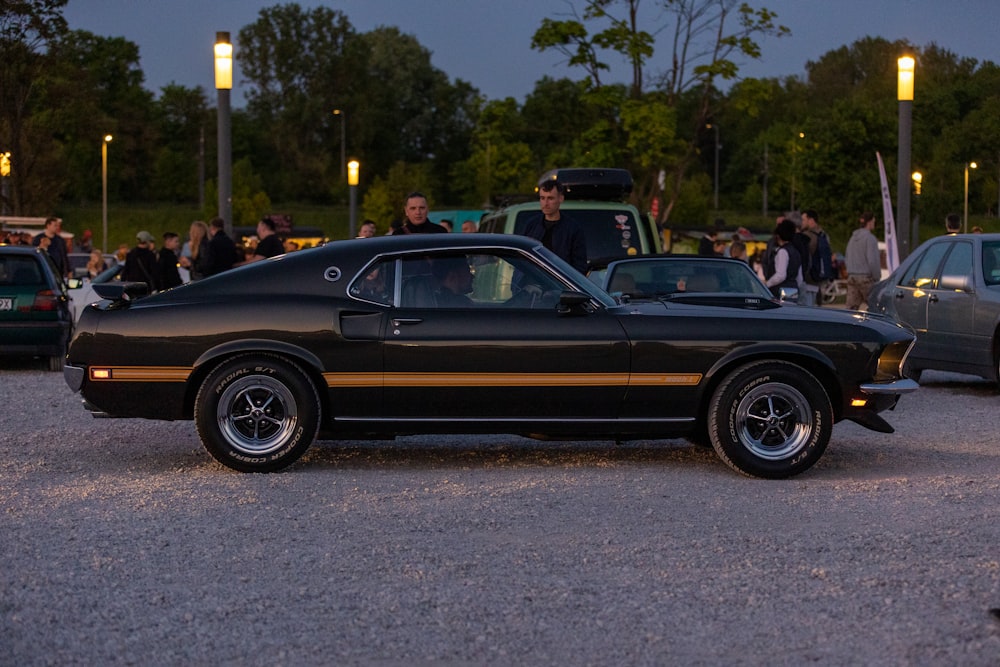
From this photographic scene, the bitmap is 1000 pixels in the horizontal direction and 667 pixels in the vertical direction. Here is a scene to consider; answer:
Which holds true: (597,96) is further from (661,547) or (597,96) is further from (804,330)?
(661,547)

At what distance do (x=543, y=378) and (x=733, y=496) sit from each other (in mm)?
1326

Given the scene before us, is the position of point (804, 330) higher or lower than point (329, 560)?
higher

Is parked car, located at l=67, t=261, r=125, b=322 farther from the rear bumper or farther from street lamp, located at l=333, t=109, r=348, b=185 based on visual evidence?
street lamp, located at l=333, t=109, r=348, b=185

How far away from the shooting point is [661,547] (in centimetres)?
650

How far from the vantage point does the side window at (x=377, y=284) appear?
877 cm

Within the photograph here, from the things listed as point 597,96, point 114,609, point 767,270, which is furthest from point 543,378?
point 597,96

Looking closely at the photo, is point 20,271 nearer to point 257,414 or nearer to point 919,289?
point 257,414

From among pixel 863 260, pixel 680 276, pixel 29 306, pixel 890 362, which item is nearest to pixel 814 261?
pixel 863 260

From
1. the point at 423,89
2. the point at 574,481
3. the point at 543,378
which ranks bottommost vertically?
the point at 574,481

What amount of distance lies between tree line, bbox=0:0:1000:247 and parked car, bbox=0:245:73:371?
77.7 feet

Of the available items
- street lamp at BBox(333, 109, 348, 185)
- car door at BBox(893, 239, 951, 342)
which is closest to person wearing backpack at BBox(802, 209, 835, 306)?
car door at BBox(893, 239, 951, 342)

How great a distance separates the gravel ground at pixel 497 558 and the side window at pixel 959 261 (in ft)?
15.6

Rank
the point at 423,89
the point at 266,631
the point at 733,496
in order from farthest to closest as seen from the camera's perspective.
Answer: the point at 423,89, the point at 733,496, the point at 266,631

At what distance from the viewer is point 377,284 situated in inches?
347
